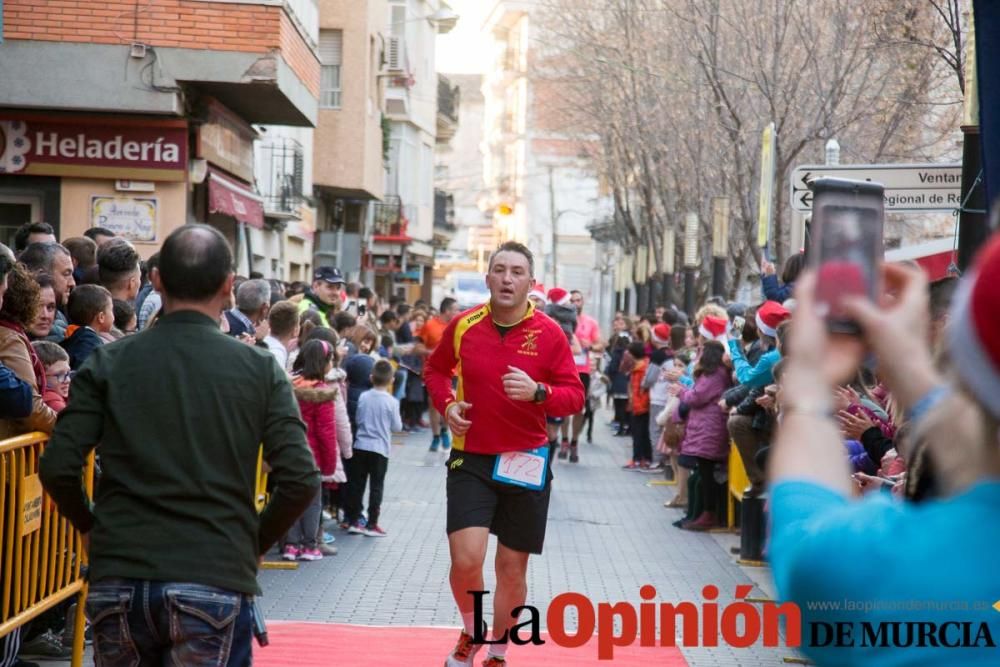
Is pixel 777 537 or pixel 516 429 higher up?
pixel 777 537

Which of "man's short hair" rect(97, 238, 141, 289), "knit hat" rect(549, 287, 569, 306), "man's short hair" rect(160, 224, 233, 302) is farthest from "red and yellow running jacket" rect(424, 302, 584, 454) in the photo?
"knit hat" rect(549, 287, 569, 306)

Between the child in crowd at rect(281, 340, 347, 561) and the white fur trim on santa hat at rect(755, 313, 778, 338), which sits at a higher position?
the white fur trim on santa hat at rect(755, 313, 778, 338)

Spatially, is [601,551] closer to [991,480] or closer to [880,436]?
[880,436]

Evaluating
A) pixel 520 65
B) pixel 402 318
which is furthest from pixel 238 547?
pixel 520 65

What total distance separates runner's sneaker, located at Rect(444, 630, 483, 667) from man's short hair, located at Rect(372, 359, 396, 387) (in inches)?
263

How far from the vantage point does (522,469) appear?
8.16 meters

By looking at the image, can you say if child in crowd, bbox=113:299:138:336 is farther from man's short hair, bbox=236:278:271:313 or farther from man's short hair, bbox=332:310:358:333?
man's short hair, bbox=332:310:358:333

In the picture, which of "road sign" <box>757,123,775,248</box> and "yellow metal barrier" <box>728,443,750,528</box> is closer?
"yellow metal barrier" <box>728,443,750,528</box>

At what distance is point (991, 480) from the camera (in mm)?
2146

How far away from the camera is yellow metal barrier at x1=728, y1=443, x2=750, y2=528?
14.5 metres

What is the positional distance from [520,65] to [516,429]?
306 ft

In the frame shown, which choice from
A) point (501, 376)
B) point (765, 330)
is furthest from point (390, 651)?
point (765, 330)

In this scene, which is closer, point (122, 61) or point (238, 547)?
point (238, 547)

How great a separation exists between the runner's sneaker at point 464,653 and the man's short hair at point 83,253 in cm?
466
